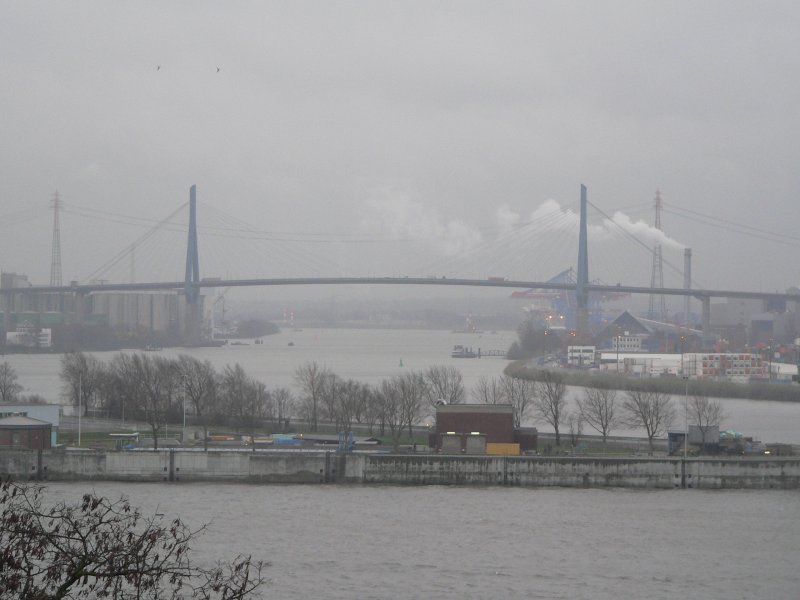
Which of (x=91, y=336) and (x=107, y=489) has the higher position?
(x=91, y=336)

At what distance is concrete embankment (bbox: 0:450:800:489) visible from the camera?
775 cm

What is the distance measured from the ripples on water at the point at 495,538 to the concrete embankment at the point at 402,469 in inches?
7.7

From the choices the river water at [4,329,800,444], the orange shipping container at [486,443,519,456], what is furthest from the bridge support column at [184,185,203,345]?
the orange shipping container at [486,443,519,456]

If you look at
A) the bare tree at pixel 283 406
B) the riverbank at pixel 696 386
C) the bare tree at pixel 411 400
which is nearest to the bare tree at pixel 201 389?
the bare tree at pixel 283 406

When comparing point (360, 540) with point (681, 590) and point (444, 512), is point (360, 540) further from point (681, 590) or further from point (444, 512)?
point (681, 590)

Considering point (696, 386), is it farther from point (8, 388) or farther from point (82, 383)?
point (8, 388)

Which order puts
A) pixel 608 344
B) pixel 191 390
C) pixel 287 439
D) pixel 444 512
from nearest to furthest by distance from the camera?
pixel 444 512, pixel 287 439, pixel 191 390, pixel 608 344

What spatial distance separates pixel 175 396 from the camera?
1187 centimetres

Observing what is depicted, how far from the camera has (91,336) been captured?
28.9 m

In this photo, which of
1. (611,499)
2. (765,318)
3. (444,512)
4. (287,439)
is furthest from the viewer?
(765,318)

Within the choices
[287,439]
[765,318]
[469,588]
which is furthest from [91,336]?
[469,588]

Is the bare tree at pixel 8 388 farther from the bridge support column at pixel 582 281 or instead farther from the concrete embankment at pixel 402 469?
the bridge support column at pixel 582 281

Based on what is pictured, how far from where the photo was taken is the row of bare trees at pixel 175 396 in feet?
36.4

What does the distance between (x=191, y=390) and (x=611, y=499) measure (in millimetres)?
5447
